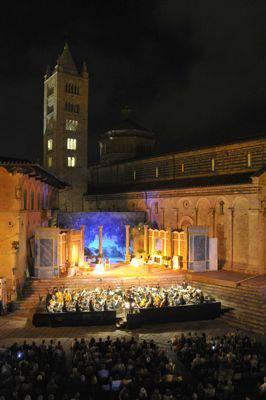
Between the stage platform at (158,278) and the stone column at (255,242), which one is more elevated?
the stone column at (255,242)

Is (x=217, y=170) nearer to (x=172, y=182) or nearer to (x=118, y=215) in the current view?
(x=172, y=182)

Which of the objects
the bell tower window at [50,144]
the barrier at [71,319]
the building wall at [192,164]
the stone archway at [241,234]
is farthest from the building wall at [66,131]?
the barrier at [71,319]

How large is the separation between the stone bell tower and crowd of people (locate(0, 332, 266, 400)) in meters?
43.5

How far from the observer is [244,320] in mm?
22031

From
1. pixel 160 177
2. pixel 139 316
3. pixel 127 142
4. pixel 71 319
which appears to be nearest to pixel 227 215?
pixel 139 316

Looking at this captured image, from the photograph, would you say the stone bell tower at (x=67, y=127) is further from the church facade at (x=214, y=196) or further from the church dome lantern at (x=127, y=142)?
the church facade at (x=214, y=196)

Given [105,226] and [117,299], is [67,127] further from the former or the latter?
[117,299]

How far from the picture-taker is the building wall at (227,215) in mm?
29469

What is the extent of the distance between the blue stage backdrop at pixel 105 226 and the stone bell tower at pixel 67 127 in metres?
17.6

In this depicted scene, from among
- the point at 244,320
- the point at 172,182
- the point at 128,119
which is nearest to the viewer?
the point at 244,320

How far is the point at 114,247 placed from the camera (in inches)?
1623

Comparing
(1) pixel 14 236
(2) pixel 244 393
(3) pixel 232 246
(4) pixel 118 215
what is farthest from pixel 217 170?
(2) pixel 244 393

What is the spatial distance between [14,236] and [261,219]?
1788cm

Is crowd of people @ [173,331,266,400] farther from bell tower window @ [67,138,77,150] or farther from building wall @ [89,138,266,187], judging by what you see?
bell tower window @ [67,138,77,150]
